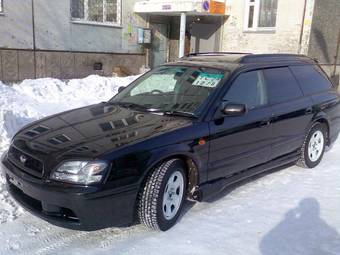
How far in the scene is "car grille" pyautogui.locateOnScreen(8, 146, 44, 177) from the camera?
10.7ft

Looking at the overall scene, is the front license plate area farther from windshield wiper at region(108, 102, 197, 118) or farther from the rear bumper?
windshield wiper at region(108, 102, 197, 118)

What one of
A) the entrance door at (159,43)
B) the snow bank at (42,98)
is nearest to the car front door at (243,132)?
the snow bank at (42,98)

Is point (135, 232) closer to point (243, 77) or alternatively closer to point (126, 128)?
point (126, 128)

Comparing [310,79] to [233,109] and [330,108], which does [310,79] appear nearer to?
[330,108]

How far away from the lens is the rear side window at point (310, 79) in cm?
538

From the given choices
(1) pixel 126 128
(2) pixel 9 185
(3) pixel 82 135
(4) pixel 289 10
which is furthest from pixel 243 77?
(4) pixel 289 10

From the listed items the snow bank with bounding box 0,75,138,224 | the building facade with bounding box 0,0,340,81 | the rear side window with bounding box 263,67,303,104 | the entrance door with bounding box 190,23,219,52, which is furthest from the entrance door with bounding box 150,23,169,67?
the rear side window with bounding box 263,67,303,104

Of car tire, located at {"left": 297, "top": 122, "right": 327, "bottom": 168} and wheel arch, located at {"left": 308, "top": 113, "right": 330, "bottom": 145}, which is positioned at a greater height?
wheel arch, located at {"left": 308, "top": 113, "right": 330, "bottom": 145}

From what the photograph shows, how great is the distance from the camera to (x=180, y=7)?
1362 cm

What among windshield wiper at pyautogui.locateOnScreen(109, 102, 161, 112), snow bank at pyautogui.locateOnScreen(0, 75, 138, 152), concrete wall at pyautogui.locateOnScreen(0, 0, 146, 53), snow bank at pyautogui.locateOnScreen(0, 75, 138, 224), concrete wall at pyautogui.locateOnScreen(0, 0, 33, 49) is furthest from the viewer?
concrete wall at pyautogui.locateOnScreen(0, 0, 146, 53)

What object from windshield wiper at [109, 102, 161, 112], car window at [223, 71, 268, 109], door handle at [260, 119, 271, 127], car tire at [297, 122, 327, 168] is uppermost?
car window at [223, 71, 268, 109]

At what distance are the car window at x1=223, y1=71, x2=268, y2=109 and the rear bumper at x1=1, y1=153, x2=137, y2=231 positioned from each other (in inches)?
63.4

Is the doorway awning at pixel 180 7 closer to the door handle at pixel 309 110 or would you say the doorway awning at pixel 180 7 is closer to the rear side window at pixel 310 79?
the rear side window at pixel 310 79

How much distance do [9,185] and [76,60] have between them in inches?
385
